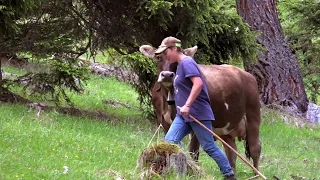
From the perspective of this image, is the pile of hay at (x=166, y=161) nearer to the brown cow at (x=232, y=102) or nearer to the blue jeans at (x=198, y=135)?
the blue jeans at (x=198, y=135)

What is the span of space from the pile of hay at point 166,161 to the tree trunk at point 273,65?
11173 mm

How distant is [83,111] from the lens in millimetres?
14797

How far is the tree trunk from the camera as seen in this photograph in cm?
1916

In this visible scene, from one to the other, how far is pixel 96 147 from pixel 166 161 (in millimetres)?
2199

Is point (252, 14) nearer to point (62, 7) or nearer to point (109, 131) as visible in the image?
point (62, 7)

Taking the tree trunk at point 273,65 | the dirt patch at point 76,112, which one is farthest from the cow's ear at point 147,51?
the tree trunk at point 273,65

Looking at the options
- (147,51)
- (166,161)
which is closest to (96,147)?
(147,51)

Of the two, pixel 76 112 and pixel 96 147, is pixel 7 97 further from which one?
pixel 96 147

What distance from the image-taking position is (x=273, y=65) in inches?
757

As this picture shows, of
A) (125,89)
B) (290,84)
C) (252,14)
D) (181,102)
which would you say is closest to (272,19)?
(252,14)

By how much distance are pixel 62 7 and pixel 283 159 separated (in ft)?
20.4

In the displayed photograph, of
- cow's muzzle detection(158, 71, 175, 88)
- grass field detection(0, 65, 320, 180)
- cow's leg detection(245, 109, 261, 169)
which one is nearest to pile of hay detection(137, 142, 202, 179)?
grass field detection(0, 65, 320, 180)

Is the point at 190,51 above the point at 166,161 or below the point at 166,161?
above

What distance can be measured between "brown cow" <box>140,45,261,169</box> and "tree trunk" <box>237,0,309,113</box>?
8.63 m
